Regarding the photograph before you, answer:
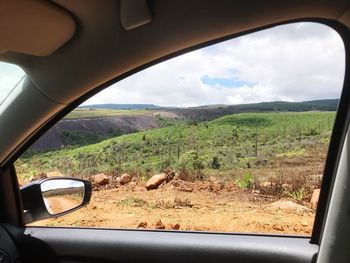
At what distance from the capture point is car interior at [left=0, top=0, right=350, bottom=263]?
1820 mm

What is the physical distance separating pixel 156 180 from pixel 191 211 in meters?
0.33

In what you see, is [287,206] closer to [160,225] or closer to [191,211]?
[191,211]

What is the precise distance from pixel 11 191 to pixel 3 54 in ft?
2.84

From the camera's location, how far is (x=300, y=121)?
2.68 metres

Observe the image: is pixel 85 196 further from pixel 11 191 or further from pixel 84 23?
pixel 84 23

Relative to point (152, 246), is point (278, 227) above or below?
above

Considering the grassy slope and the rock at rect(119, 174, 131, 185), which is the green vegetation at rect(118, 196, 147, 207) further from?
the grassy slope

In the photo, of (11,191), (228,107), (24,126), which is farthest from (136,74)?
(11,191)

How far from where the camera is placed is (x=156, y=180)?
3.24 m

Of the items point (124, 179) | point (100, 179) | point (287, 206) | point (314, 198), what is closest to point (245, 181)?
point (287, 206)

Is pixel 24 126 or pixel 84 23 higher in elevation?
pixel 84 23

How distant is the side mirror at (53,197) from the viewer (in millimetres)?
2555

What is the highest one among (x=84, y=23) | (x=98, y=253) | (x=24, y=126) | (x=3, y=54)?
(x=84, y=23)

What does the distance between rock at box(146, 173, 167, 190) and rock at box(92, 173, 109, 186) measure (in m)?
0.29
